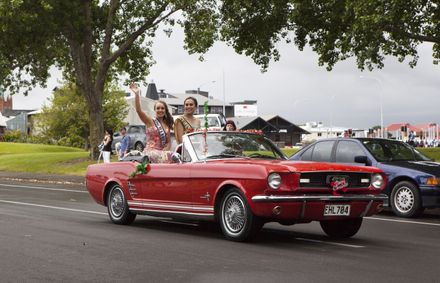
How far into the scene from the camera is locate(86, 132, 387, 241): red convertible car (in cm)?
873

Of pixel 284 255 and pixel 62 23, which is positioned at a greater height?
pixel 62 23

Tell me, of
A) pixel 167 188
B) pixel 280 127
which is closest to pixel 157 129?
pixel 167 188

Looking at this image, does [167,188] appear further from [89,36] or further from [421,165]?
[89,36]

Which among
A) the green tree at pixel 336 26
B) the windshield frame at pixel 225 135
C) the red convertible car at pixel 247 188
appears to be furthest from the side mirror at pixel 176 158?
the green tree at pixel 336 26

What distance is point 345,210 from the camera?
9.10 meters

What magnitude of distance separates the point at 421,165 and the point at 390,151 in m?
0.86

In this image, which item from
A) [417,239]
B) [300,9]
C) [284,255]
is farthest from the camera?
[300,9]

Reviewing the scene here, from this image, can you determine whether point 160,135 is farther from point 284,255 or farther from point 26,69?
point 26,69

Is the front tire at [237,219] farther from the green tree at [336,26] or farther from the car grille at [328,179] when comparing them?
the green tree at [336,26]

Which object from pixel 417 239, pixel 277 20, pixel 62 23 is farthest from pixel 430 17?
pixel 417 239

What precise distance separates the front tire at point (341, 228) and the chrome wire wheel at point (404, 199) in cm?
389

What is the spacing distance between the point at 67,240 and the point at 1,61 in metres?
28.4

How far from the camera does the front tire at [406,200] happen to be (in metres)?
13.4

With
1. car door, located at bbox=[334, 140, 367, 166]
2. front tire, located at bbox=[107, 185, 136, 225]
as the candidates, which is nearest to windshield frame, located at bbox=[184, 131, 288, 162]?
front tire, located at bbox=[107, 185, 136, 225]
